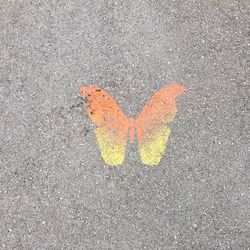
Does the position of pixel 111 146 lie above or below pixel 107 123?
below

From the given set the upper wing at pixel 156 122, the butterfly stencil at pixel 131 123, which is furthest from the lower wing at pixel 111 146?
the upper wing at pixel 156 122

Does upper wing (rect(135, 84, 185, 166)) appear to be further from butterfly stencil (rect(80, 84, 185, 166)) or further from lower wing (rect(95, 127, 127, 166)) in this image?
lower wing (rect(95, 127, 127, 166))

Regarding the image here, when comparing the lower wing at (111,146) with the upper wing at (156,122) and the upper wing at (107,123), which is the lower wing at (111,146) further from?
the upper wing at (156,122)

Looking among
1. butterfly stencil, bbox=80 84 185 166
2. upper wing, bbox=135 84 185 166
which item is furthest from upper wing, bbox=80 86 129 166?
upper wing, bbox=135 84 185 166

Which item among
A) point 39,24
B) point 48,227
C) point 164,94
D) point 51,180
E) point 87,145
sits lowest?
point 48,227

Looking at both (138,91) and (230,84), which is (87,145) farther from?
(230,84)

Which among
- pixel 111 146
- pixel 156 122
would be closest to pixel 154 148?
pixel 156 122

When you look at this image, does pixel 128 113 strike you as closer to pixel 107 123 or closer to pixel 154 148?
pixel 107 123

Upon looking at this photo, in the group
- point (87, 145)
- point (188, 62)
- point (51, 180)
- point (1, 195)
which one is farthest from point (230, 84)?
point (1, 195)
